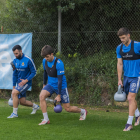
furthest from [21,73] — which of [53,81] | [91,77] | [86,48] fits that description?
[86,48]

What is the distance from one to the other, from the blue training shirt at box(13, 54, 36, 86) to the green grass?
1.04m

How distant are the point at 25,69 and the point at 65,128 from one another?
215 centimetres

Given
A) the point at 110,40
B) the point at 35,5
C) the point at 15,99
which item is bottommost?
the point at 15,99

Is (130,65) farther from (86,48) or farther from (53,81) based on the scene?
(86,48)

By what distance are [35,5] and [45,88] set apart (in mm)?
4713

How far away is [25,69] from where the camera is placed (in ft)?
23.8

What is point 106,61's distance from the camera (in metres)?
9.31

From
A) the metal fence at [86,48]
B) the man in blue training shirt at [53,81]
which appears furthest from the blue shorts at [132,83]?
the metal fence at [86,48]

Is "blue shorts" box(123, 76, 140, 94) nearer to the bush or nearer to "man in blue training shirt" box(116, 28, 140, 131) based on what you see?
"man in blue training shirt" box(116, 28, 140, 131)

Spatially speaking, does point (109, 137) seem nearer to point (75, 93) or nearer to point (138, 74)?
point (138, 74)

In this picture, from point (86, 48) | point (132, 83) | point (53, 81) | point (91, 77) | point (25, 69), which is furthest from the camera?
point (86, 48)

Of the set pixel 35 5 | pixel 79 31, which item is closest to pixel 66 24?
pixel 79 31

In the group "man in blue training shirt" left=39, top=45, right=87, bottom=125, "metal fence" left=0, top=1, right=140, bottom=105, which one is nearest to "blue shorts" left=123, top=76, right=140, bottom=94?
"man in blue training shirt" left=39, top=45, right=87, bottom=125

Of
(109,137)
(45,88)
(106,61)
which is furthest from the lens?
(106,61)
